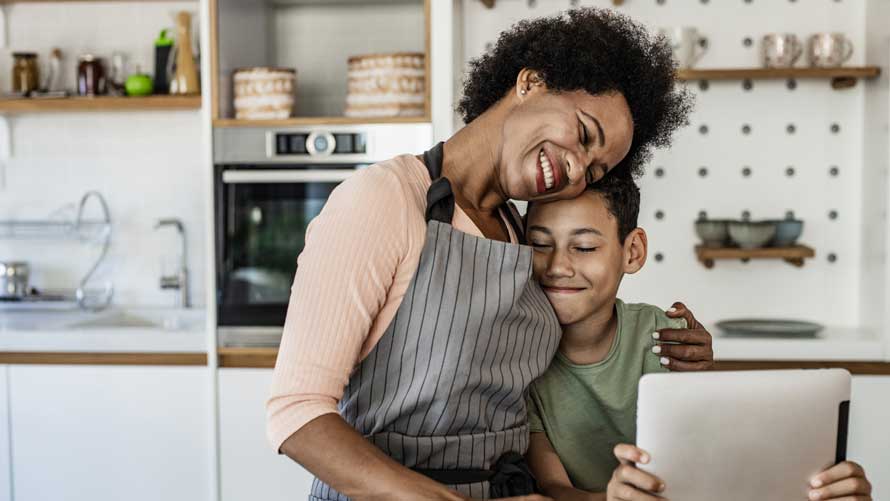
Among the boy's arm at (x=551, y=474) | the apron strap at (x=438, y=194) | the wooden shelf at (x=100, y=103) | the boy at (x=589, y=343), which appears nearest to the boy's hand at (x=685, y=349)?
the boy at (x=589, y=343)

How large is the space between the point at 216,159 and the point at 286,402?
1.86m

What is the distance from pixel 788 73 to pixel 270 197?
166cm

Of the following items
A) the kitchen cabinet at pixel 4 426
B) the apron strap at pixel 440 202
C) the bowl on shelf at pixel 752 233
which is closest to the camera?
the apron strap at pixel 440 202

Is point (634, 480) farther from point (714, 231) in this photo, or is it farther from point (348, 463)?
point (714, 231)

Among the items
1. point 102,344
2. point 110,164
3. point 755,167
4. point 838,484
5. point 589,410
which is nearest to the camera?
A: point 838,484

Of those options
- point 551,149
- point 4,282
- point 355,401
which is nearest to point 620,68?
point 551,149

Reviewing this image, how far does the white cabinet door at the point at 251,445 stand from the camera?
297cm

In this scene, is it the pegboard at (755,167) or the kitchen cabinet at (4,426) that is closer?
the kitchen cabinet at (4,426)

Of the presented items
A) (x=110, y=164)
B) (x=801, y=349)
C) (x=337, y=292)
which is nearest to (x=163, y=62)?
(x=110, y=164)

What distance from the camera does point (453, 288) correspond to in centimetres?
134

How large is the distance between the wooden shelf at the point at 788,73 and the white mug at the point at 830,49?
0.14 feet

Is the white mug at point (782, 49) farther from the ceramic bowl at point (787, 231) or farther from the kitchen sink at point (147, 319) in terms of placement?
the kitchen sink at point (147, 319)

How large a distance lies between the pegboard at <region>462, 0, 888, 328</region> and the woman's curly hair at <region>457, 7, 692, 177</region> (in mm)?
1695

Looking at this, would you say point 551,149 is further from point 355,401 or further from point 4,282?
point 4,282
